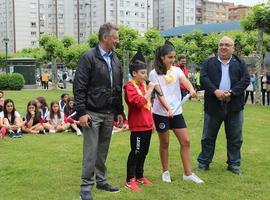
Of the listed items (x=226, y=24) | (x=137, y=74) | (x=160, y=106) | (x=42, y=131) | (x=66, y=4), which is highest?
(x=66, y=4)

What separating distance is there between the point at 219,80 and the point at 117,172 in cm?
205

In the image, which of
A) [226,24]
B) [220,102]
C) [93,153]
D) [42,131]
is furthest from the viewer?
[226,24]

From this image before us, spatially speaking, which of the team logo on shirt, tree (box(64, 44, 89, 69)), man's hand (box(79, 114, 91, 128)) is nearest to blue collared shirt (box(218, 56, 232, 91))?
the team logo on shirt

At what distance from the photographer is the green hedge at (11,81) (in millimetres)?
30125

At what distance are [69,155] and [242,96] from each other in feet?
11.0

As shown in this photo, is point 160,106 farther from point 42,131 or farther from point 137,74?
point 42,131

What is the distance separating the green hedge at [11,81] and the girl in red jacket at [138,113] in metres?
25.8

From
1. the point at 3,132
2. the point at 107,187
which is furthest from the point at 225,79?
the point at 3,132

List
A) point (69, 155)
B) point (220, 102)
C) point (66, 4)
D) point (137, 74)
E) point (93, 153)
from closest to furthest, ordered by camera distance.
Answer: point (93, 153)
point (137, 74)
point (220, 102)
point (69, 155)
point (66, 4)

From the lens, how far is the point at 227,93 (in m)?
6.16

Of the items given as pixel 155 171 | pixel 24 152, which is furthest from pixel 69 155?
pixel 155 171

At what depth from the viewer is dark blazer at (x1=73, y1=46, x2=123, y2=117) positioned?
196 inches

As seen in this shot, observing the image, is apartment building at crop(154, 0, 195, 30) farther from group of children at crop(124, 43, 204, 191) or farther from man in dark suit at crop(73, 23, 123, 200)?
man in dark suit at crop(73, 23, 123, 200)

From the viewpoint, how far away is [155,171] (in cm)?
671
